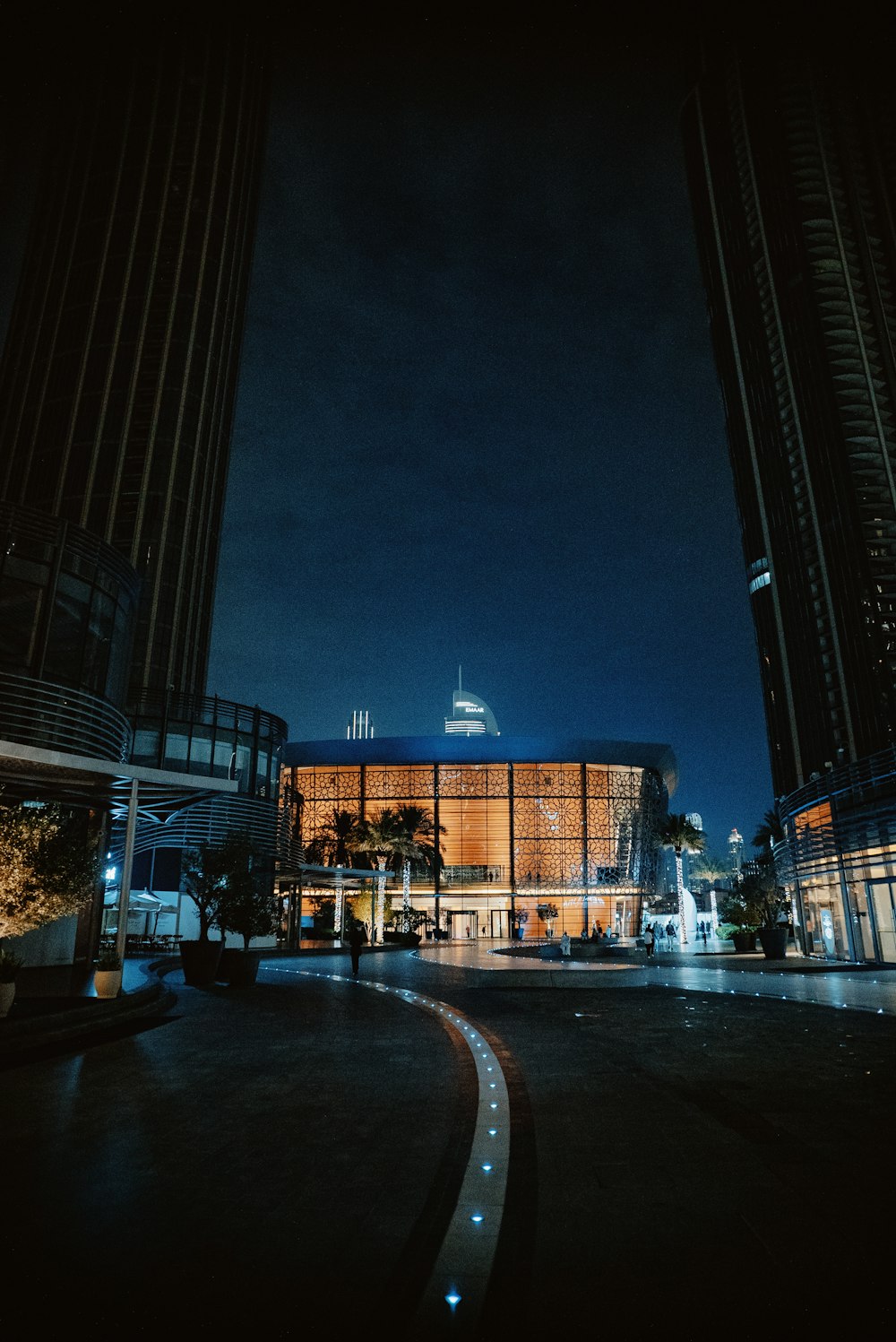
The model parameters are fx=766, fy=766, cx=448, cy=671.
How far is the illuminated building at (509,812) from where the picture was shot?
9356 cm

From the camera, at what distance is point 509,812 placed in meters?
95.8

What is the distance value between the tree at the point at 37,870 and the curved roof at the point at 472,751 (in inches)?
3230

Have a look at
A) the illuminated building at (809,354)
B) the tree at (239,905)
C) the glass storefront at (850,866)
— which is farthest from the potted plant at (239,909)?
the illuminated building at (809,354)

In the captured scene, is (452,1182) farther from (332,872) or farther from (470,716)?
(470,716)

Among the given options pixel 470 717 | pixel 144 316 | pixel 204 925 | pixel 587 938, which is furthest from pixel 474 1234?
pixel 470 717

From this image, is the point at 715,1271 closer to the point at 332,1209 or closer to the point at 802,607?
the point at 332,1209

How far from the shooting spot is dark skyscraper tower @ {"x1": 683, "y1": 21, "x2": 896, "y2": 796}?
304ft

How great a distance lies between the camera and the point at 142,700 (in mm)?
52000

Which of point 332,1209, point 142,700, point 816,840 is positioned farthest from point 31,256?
point 332,1209

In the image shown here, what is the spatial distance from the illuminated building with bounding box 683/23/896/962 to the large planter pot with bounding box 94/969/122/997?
90.3 m

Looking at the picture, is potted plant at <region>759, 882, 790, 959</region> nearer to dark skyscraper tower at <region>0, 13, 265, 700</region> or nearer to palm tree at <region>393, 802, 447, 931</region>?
palm tree at <region>393, 802, 447, 931</region>

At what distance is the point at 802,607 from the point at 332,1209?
10988cm

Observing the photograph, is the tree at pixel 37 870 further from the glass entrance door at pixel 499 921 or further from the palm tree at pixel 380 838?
the glass entrance door at pixel 499 921

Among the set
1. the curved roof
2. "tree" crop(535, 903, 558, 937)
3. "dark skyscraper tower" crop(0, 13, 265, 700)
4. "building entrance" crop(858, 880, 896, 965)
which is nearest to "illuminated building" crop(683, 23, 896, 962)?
the curved roof
